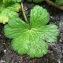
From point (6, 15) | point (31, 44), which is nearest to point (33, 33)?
point (31, 44)

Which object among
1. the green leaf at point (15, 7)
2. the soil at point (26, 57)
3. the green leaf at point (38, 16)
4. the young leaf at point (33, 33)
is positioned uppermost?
the green leaf at point (15, 7)

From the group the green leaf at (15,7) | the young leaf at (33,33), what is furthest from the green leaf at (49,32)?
the green leaf at (15,7)

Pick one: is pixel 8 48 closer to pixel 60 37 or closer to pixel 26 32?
pixel 26 32

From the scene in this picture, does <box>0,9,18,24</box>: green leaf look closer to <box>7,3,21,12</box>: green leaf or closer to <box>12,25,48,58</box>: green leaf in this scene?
<box>7,3,21,12</box>: green leaf

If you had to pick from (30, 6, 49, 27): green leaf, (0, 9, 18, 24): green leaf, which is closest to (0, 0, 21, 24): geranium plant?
(0, 9, 18, 24): green leaf

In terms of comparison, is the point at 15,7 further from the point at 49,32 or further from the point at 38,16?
the point at 49,32

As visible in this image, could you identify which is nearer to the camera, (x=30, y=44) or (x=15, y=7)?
(x=30, y=44)

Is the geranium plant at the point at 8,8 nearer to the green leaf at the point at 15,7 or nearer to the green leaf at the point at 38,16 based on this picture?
the green leaf at the point at 15,7
